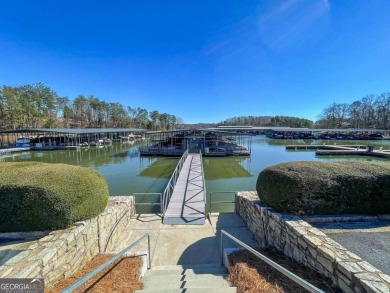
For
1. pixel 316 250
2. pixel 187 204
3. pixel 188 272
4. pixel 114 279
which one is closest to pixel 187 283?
pixel 188 272

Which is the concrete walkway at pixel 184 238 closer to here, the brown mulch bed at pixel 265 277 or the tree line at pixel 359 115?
the brown mulch bed at pixel 265 277

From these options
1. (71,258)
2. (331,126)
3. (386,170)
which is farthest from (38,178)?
(331,126)

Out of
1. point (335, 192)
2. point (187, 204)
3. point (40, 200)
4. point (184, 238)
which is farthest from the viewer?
point (187, 204)

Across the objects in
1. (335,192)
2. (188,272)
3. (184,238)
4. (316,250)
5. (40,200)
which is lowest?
(184,238)

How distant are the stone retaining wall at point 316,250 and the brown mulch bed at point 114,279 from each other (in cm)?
261

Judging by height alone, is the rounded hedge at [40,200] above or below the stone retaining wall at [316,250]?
above

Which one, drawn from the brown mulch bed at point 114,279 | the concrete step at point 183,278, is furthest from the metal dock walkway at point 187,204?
the concrete step at point 183,278

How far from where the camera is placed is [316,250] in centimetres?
287

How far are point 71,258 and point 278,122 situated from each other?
337ft

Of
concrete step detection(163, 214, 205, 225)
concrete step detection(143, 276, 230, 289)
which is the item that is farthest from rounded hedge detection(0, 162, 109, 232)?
concrete step detection(163, 214, 205, 225)

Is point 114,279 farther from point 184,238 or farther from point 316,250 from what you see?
point 316,250

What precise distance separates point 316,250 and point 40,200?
4.61 meters

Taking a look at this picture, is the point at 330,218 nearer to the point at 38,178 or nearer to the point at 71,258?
the point at 71,258

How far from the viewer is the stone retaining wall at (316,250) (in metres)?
2.23
